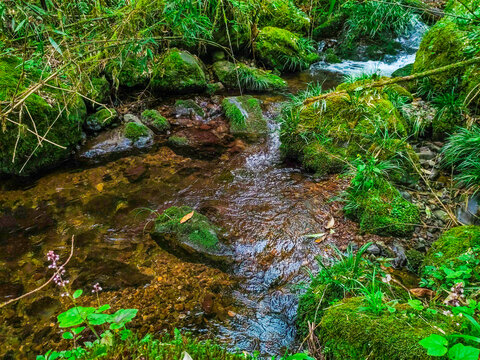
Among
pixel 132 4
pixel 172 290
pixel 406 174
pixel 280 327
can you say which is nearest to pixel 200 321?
pixel 172 290

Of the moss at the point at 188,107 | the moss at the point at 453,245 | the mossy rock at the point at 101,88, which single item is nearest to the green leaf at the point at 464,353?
the moss at the point at 453,245

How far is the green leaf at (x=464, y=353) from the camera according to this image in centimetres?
105

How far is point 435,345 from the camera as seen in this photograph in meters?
1.17

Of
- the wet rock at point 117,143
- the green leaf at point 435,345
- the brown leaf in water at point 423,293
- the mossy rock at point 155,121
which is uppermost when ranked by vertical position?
the green leaf at point 435,345

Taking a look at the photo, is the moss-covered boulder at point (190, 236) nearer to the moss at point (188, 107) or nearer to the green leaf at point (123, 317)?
the green leaf at point (123, 317)

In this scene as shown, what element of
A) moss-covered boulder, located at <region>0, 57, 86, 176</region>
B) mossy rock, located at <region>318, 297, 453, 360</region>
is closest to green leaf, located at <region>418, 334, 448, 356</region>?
mossy rock, located at <region>318, 297, 453, 360</region>

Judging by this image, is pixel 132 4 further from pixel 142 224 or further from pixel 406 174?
pixel 406 174

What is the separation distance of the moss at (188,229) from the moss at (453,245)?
7.02ft

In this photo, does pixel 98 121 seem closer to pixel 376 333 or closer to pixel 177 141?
pixel 177 141

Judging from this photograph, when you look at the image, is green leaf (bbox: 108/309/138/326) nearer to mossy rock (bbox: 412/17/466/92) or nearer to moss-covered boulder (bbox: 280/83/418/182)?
moss-covered boulder (bbox: 280/83/418/182)

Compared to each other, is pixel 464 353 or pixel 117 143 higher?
pixel 464 353

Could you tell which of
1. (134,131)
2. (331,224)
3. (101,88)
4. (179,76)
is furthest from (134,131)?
(331,224)

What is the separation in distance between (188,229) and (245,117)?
3304 millimetres

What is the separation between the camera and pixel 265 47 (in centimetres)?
865
